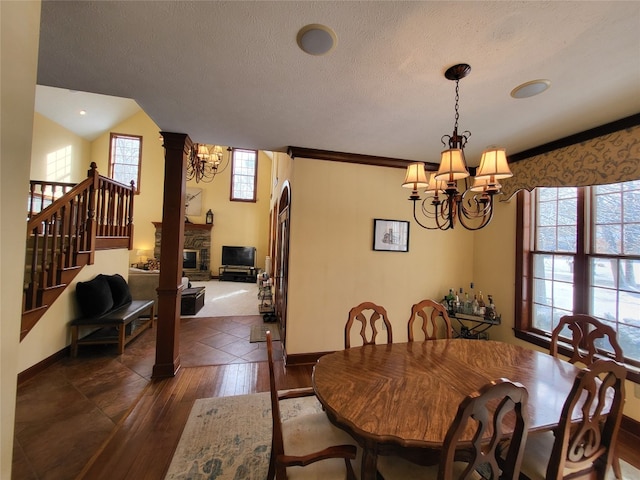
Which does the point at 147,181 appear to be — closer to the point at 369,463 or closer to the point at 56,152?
the point at 56,152

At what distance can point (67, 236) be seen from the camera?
3.14 meters

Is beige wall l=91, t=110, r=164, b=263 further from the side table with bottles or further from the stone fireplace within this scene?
the side table with bottles

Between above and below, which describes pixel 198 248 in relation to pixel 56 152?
below

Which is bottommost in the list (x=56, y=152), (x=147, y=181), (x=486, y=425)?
(x=486, y=425)

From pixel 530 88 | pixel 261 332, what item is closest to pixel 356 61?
pixel 530 88

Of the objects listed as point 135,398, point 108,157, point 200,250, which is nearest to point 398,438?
point 135,398

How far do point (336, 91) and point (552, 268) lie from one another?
2977mm

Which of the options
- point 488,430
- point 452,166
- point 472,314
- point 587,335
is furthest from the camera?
point 472,314

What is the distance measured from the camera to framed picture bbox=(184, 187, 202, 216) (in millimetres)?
9172

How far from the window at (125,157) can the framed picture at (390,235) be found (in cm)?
862

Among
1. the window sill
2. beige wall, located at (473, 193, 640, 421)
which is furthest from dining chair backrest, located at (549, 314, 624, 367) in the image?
beige wall, located at (473, 193, 640, 421)

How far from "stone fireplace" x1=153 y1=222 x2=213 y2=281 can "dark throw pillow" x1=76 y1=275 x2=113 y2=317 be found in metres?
5.64

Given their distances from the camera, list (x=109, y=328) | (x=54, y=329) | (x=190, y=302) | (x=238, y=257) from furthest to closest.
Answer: (x=238, y=257) < (x=190, y=302) < (x=109, y=328) < (x=54, y=329)

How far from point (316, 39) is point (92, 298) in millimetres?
3964
